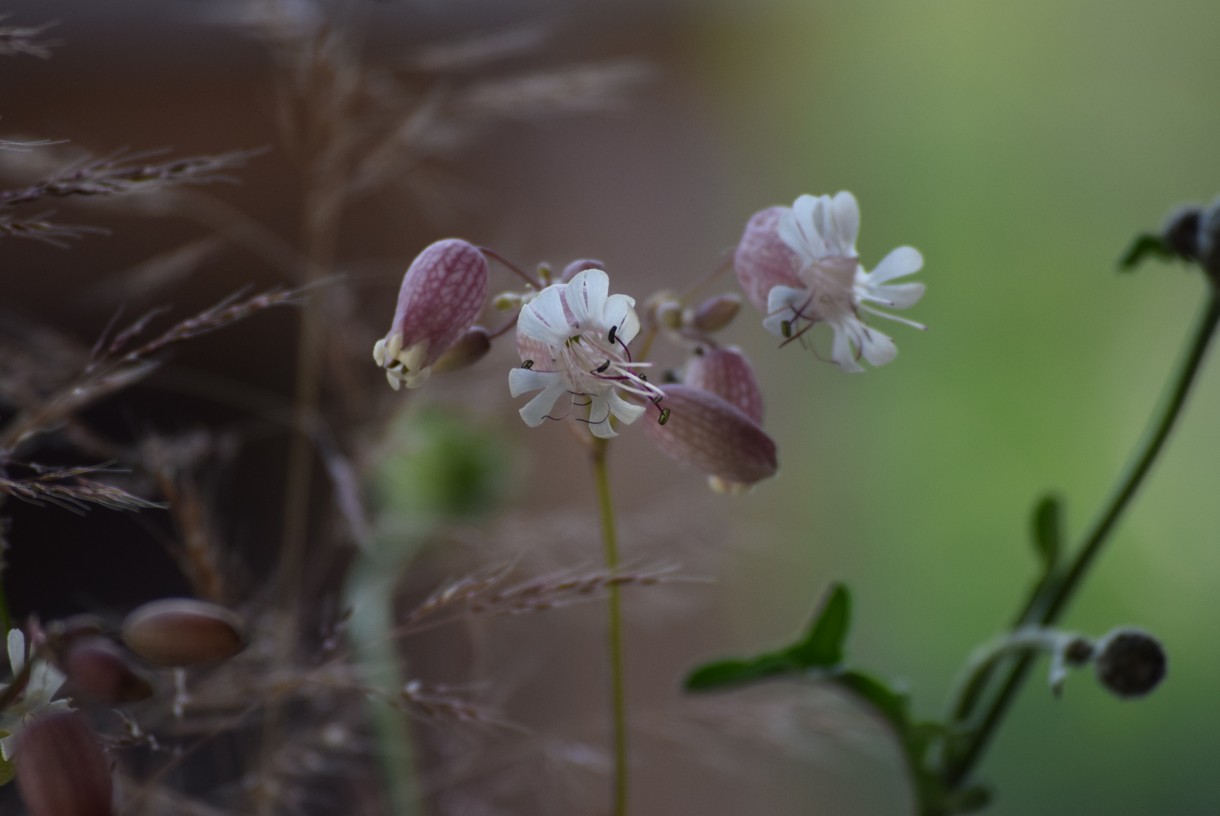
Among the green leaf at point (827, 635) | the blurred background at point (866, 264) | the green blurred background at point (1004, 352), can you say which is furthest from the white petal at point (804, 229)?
the green blurred background at point (1004, 352)

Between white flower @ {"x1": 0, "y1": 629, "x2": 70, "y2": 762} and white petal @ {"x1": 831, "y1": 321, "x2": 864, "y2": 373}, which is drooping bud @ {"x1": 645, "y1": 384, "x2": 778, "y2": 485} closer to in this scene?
white petal @ {"x1": 831, "y1": 321, "x2": 864, "y2": 373}

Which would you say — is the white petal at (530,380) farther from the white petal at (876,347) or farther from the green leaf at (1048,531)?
the green leaf at (1048,531)

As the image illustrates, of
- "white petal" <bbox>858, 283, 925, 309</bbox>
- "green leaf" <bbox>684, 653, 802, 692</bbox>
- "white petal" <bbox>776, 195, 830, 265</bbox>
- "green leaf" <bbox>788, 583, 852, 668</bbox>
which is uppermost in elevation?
"white petal" <bbox>776, 195, 830, 265</bbox>

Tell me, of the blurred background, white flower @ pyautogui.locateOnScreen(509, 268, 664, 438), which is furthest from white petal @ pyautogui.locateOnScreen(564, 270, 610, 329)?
the blurred background

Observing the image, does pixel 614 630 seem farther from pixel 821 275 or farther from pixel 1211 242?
pixel 1211 242

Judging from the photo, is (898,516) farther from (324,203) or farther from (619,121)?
(324,203)

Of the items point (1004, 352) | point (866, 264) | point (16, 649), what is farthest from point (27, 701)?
point (1004, 352)

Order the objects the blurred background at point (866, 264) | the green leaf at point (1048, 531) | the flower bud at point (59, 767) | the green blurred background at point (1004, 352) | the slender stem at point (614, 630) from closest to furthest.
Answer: the flower bud at point (59, 767), the slender stem at point (614, 630), the green leaf at point (1048, 531), the blurred background at point (866, 264), the green blurred background at point (1004, 352)
